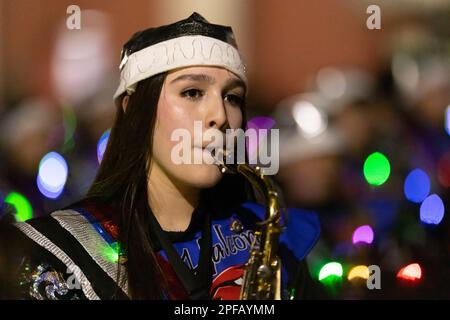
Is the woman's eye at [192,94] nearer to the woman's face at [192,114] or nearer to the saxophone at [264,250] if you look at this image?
the woman's face at [192,114]

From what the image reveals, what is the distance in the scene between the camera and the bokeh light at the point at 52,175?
16.7 ft

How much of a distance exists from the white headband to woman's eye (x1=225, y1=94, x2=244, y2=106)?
0.26 ft

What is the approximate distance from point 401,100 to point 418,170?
20.7 inches

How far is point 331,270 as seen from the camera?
13.4 ft

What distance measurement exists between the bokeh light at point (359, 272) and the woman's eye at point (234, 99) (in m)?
1.36

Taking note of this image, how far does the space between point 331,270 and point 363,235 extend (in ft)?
2.11

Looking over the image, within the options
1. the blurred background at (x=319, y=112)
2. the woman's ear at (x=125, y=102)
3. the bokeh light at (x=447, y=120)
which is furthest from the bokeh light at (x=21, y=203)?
the bokeh light at (x=447, y=120)

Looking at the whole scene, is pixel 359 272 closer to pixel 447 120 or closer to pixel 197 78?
pixel 447 120

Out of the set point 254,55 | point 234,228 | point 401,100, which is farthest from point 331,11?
point 234,228

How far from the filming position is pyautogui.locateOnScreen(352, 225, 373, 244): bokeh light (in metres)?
4.64

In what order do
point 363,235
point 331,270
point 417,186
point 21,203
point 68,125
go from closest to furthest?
point 331,270
point 363,235
point 21,203
point 417,186
point 68,125

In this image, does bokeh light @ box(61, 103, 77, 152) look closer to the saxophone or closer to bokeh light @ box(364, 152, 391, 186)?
bokeh light @ box(364, 152, 391, 186)


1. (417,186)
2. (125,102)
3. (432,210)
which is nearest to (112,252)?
(125,102)

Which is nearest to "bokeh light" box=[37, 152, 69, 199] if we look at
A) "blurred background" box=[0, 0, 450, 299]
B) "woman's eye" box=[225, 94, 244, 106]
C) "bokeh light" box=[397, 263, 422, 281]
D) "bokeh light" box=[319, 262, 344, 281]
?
"blurred background" box=[0, 0, 450, 299]
